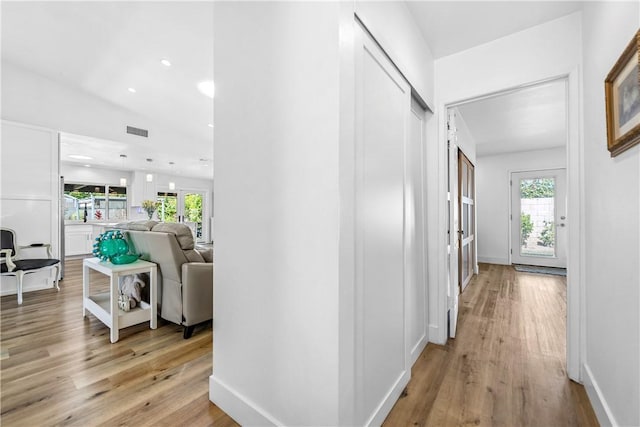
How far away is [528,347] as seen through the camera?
90.7 inches

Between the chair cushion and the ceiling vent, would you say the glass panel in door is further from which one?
the chair cushion

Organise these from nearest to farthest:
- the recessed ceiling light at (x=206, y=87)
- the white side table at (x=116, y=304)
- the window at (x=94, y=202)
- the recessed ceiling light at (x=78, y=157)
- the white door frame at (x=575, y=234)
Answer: the white door frame at (x=575, y=234) → the white side table at (x=116, y=304) → the recessed ceiling light at (x=206, y=87) → the recessed ceiling light at (x=78, y=157) → the window at (x=94, y=202)

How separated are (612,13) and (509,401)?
2.17 metres

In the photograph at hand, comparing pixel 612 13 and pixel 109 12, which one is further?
pixel 109 12

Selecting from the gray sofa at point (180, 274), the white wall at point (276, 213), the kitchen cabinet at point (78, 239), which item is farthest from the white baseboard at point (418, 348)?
the kitchen cabinet at point (78, 239)

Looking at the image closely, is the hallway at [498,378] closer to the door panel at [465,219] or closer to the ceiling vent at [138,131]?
the door panel at [465,219]

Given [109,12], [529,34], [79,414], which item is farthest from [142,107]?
[529,34]

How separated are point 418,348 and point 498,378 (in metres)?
0.54

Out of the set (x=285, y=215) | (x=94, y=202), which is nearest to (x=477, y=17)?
(x=285, y=215)

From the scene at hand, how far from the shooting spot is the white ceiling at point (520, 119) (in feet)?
10.9

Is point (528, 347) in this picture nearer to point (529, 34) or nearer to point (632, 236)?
point (632, 236)

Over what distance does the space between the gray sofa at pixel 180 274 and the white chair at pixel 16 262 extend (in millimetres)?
2040

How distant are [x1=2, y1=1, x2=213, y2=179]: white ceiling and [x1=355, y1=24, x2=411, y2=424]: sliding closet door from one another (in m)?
2.07

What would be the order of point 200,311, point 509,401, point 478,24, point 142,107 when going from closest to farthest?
point 509,401
point 478,24
point 200,311
point 142,107
